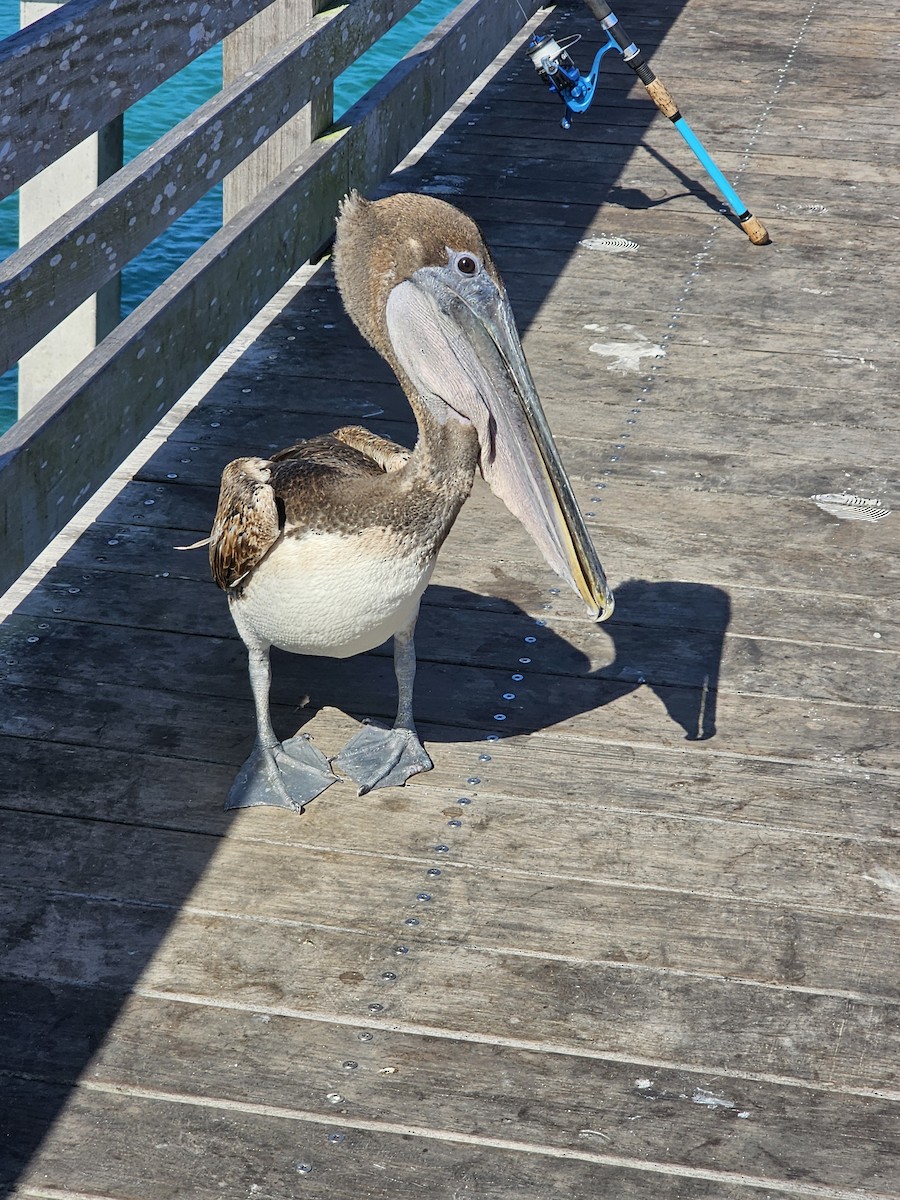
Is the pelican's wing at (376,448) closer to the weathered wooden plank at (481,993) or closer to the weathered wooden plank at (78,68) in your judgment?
the weathered wooden plank at (78,68)

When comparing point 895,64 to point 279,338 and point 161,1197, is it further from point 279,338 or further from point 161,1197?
point 161,1197

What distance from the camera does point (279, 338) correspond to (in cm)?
564

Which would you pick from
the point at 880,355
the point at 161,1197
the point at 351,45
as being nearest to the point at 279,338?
the point at 351,45

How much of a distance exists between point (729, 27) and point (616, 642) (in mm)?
6080

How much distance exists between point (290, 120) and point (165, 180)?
4.95ft

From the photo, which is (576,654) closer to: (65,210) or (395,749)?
(395,749)

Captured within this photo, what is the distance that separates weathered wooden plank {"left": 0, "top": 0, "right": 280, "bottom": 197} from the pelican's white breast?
1.00 metres

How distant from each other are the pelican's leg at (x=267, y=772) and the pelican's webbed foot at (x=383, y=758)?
0.07m

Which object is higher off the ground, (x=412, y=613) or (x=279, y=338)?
(x=412, y=613)

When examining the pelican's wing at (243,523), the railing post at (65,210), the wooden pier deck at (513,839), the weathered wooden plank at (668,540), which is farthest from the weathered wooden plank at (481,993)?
the railing post at (65,210)

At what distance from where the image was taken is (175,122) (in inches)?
774

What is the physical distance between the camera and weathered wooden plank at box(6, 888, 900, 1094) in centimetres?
285

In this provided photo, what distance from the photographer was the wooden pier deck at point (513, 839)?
8.77 feet

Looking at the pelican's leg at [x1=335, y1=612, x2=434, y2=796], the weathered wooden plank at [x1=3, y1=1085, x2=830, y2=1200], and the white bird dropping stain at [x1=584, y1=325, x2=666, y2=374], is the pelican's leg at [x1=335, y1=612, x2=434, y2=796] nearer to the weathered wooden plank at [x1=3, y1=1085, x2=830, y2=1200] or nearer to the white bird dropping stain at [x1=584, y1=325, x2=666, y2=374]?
the weathered wooden plank at [x1=3, y1=1085, x2=830, y2=1200]
